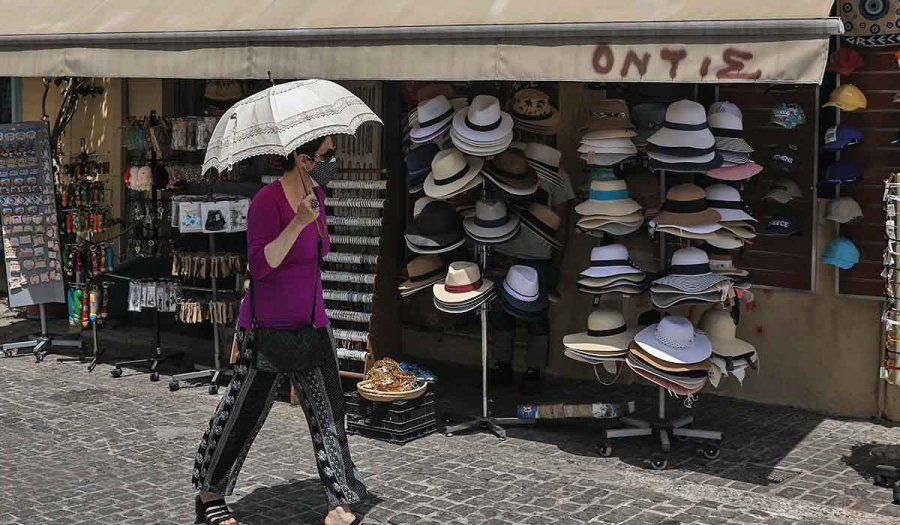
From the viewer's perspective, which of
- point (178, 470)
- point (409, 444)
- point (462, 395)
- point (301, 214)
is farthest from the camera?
point (462, 395)

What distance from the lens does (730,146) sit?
6.97m

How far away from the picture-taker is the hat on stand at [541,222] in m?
7.75

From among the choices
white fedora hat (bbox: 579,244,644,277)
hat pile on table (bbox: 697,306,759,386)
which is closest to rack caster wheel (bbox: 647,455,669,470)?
hat pile on table (bbox: 697,306,759,386)

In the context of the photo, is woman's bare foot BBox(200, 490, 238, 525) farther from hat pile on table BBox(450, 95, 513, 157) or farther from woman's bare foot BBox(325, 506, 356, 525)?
hat pile on table BBox(450, 95, 513, 157)

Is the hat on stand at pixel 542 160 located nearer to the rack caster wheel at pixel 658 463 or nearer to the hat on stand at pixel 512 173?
the hat on stand at pixel 512 173

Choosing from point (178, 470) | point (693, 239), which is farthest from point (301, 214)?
point (693, 239)

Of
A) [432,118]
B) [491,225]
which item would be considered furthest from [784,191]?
[432,118]

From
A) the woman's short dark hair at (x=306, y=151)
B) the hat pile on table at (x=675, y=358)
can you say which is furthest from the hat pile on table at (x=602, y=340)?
the woman's short dark hair at (x=306, y=151)

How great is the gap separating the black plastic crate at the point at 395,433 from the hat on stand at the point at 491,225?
1259 millimetres

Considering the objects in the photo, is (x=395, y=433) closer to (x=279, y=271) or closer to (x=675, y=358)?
(x=675, y=358)

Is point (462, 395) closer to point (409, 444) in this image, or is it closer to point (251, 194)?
point (409, 444)

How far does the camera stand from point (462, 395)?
865 cm

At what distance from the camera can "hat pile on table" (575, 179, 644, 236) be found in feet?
23.4

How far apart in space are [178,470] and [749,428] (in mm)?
3668
